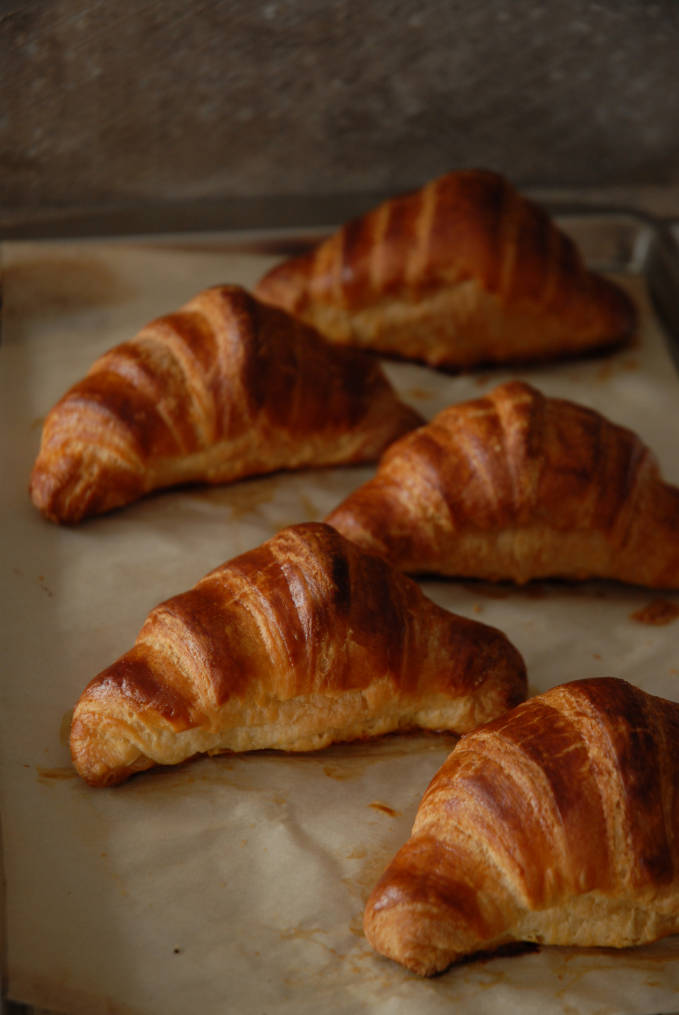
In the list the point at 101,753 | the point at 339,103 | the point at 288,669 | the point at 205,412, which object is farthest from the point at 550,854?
the point at 339,103

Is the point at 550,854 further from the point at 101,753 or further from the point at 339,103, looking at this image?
the point at 339,103

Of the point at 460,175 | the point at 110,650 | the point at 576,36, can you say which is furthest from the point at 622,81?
the point at 110,650

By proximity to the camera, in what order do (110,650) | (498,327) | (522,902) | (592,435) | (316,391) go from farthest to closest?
(498,327) < (316,391) < (592,435) < (110,650) < (522,902)

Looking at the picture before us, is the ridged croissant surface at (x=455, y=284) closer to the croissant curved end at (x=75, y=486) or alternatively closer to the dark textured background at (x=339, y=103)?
the dark textured background at (x=339, y=103)

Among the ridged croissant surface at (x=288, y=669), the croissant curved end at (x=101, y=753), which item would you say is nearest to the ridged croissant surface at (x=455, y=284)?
the ridged croissant surface at (x=288, y=669)

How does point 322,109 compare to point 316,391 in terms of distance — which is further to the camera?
point 322,109

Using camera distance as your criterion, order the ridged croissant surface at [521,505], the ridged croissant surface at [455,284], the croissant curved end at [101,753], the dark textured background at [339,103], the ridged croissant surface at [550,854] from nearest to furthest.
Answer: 1. the ridged croissant surface at [550,854]
2. the croissant curved end at [101,753]
3. the ridged croissant surface at [521,505]
4. the ridged croissant surface at [455,284]
5. the dark textured background at [339,103]

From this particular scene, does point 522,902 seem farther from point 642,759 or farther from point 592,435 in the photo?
point 592,435

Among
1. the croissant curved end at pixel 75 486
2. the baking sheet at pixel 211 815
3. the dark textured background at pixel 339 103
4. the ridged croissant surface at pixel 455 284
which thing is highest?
the dark textured background at pixel 339 103
